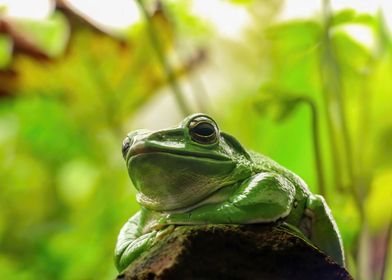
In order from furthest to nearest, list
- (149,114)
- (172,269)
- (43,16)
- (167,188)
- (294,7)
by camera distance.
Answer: (149,114) < (43,16) < (294,7) < (167,188) < (172,269)

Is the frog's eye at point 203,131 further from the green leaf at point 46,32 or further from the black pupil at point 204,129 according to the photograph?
the green leaf at point 46,32

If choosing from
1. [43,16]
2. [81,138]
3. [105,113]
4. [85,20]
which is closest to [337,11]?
[85,20]

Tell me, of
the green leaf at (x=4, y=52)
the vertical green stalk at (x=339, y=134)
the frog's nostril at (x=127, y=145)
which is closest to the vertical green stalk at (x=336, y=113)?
the vertical green stalk at (x=339, y=134)

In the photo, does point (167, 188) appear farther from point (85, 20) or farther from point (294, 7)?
point (294, 7)

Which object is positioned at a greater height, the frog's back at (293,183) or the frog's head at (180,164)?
the frog's head at (180,164)

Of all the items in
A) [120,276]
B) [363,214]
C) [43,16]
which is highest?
[43,16]

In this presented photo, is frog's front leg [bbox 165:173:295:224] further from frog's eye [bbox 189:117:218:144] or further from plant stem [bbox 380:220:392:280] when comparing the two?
plant stem [bbox 380:220:392:280]

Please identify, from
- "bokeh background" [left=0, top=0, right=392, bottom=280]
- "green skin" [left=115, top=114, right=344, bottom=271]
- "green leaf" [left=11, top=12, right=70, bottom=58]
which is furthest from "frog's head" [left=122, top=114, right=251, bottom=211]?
"green leaf" [left=11, top=12, right=70, bottom=58]
